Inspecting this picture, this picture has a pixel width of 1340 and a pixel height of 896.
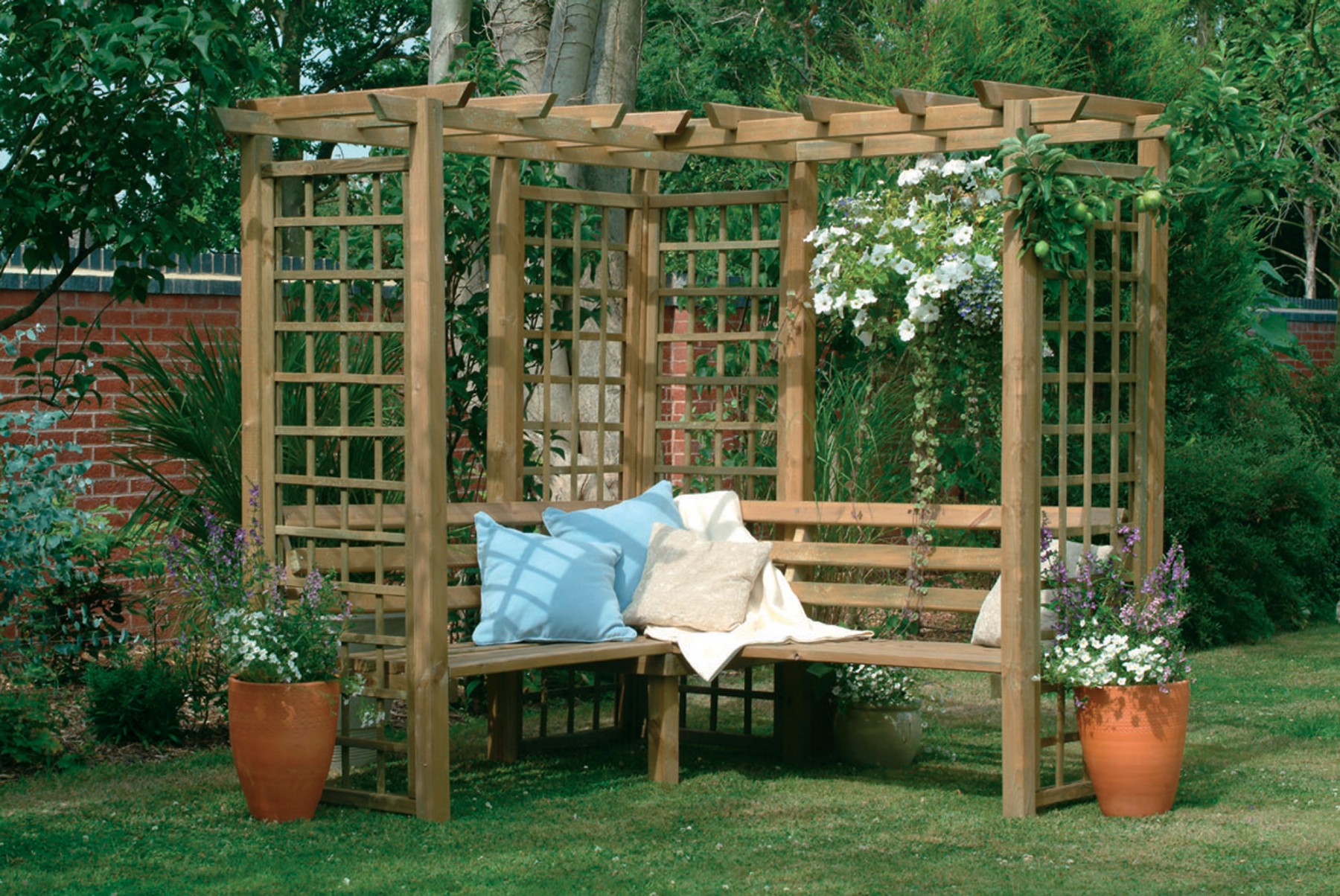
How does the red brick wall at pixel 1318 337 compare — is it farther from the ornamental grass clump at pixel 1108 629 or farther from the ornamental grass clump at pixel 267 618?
the ornamental grass clump at pixel 267 618

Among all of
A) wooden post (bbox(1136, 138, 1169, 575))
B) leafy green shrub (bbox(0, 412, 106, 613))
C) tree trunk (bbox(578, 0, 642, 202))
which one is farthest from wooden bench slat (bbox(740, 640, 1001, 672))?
tree trunk (bbox(578, 0, 642, 202))

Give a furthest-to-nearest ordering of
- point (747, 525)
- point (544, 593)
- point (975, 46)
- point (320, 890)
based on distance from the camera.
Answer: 1. point (975, 46)
2. point (747, 525)
3. point (544, 593)
4. point (320, 890)

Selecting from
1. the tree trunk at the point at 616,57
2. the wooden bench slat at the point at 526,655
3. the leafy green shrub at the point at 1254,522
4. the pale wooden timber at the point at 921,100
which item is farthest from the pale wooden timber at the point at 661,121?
the leafy green shrub at the point at 1254,522

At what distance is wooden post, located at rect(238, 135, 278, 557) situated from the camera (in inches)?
218

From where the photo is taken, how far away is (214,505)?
6.44 metres

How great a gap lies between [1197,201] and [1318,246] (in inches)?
408

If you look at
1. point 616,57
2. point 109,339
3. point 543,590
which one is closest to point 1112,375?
point 543,590

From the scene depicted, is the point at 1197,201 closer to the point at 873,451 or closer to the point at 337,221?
the point at 873,451

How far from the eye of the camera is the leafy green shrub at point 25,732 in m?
5.70

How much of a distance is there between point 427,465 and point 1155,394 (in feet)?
8.29

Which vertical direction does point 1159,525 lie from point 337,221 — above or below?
below

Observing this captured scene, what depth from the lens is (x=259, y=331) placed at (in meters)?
5.56

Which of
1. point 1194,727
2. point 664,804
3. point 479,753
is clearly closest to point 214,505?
point 479,753

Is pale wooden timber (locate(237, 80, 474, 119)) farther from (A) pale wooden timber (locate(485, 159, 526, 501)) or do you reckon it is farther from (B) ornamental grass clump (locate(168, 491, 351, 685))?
(B) ornamental grass clump (locate(168, 491, 351, 685))
